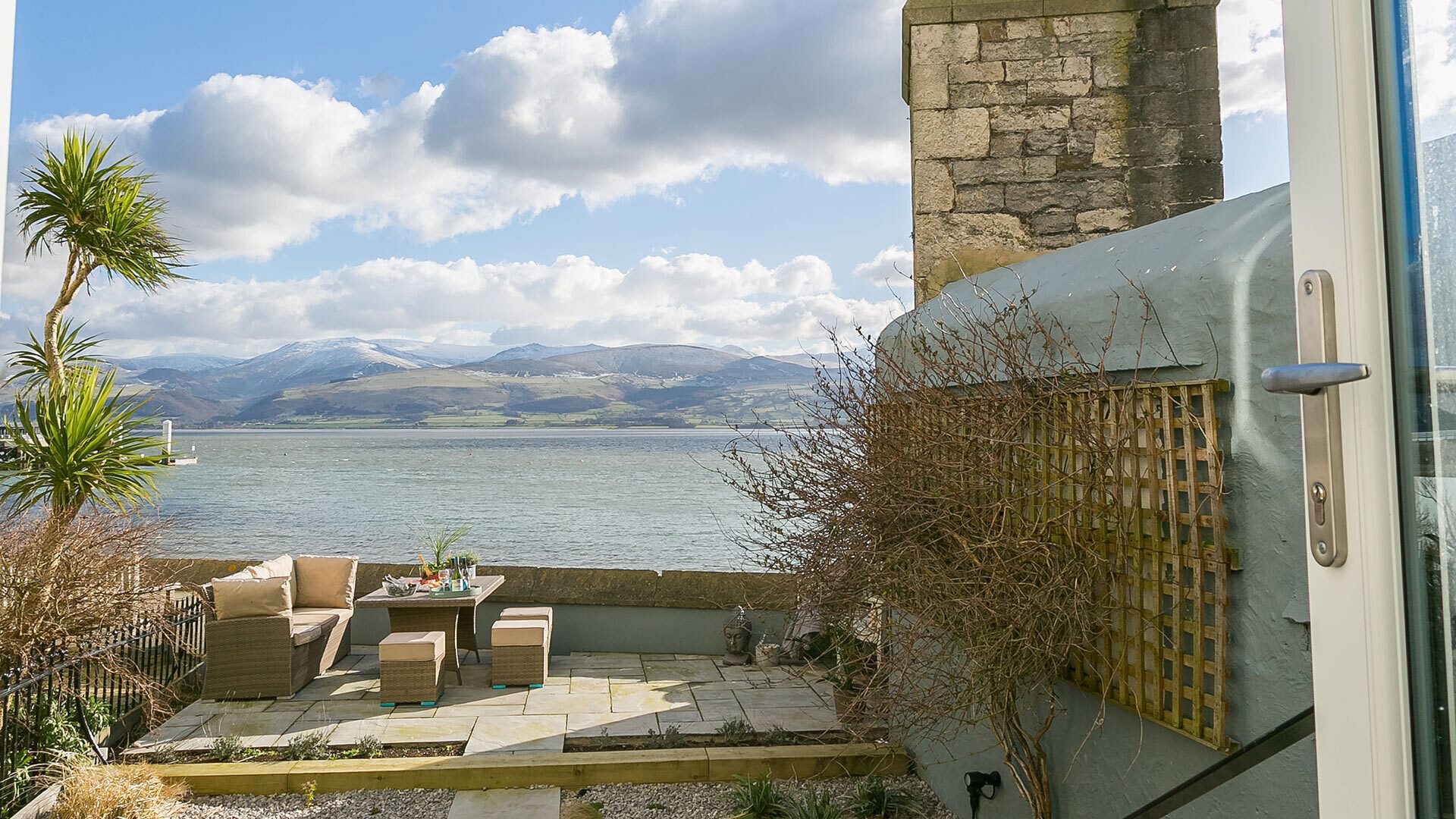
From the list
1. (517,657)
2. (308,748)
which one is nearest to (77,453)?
(308,748)

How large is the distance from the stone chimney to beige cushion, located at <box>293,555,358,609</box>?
5541mm

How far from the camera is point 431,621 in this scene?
6.79 metres

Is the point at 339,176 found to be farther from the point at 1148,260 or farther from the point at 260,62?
the point at 1148,260

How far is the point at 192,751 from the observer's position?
518cm

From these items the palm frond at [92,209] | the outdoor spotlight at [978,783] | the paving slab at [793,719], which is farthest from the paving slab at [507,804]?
the palm frond at [92,209]

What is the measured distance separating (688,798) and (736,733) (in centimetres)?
79

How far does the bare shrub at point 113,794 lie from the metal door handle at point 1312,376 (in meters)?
5.00

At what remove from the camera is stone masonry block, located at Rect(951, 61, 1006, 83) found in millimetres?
5098

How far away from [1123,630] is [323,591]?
6779 mm

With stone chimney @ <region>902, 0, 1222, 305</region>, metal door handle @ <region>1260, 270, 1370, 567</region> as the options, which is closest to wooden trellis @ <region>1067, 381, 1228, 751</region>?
metal door handle @ <region>1260, 270, 1370, 567</region>

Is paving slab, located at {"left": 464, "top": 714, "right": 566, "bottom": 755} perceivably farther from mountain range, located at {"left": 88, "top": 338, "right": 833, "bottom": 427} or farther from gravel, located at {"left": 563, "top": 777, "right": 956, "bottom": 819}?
mountain range, located at {"left": 88, "top": 338, "right": 833, "bottom": 427}

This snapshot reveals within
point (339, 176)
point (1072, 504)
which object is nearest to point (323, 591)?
point (1072, 504)

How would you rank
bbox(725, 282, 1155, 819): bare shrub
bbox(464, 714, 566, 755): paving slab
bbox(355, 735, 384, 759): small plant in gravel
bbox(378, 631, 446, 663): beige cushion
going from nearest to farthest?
bbox(725, 282, 1155, 819): bare shrub → bbox(355, 735, 384, 759): small plant in gravel → bbox(464, 714, 566, 755): paving slab → bbox(378, 631, 446, 663): beige cushion

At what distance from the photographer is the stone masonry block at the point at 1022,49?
5.10 meters
